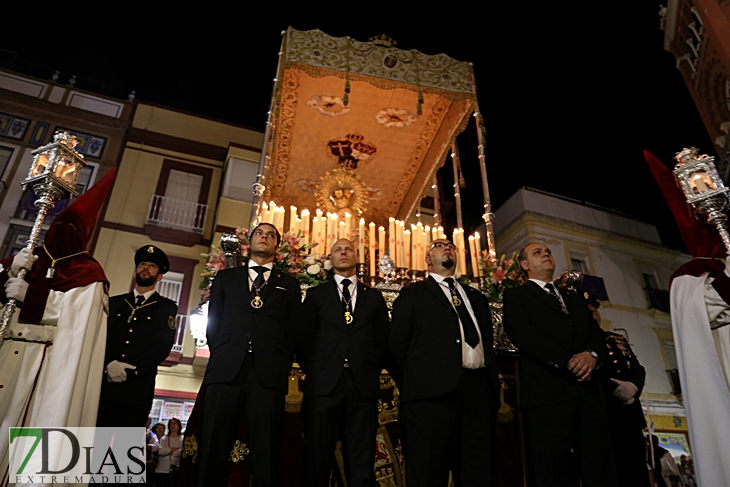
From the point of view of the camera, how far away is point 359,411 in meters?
2.62

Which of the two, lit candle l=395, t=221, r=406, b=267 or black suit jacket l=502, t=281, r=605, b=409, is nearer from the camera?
black suit jacket l=502, t=281, r=605, b=409

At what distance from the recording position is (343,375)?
8.80 feet

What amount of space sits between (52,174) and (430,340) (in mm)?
2773

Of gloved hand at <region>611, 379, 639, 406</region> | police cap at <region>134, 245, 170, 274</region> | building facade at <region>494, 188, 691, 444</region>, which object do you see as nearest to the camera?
gloved hand at <region>611, 379, 639, 406</region>

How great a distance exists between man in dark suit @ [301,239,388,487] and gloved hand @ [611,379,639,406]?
176 centimetres

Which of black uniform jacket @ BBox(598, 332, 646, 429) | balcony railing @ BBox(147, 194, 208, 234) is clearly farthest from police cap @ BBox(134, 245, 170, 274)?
balcony railing @ BBox(147, 194, 208, 234)

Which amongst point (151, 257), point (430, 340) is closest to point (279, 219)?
point (151, 257)

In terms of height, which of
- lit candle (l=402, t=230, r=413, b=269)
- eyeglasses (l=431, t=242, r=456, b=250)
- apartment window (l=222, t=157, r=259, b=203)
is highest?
apartment window (l=222, t=157, r=259, b=203)

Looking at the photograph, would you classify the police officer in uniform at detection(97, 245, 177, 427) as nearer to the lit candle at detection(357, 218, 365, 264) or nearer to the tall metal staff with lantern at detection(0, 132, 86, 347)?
the tall metal staff with lantern at detection(0, 132, 86, 347)

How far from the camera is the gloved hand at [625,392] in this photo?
336 cm

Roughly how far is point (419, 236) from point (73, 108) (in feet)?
33.5

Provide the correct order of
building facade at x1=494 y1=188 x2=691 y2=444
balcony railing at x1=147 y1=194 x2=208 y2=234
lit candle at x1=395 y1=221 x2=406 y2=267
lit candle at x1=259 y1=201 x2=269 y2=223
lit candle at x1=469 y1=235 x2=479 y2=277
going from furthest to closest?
building facade at x1=494 y1=188 x2=691 y2=444, balcony railing at x1=147 y1=194 x2=208 y2=234, lit candle at x1=395 y1=221 x2=406 y2=267, lit candle at x1=259 y1=201 x2=269 y2=223, lit candle at x1=469 y1=235 x2=479 y2=277

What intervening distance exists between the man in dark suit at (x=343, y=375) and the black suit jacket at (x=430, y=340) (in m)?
0.17

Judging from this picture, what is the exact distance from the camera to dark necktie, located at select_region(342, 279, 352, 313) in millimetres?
3010
